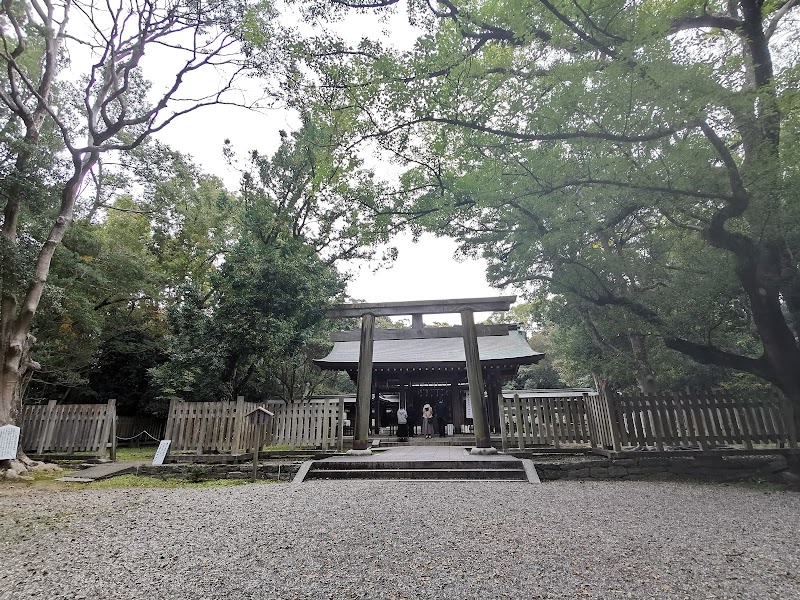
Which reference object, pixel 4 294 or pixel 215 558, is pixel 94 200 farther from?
pixel 215 558

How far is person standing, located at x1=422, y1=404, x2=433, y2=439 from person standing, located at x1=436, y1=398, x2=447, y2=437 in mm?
601

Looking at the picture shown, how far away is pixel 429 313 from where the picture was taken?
9.35 meters

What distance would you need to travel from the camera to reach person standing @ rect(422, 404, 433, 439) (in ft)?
44.4

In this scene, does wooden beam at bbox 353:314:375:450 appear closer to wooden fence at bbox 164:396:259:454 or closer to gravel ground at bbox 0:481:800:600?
wooden fence at bbox 164:396:259:454

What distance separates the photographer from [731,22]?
21.8ft

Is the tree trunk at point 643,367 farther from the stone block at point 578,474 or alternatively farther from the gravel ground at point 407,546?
the gravel ground at point 407,546

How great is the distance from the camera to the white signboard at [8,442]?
7.32m

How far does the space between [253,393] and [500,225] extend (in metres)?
11.1

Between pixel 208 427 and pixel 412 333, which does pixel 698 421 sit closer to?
pixel 412 333

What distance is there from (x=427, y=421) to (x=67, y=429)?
34.0 ft

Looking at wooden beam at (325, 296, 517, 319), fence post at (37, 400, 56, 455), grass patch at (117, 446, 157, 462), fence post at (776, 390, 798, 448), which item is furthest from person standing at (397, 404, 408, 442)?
fence post at (776, 390, 798, 448)

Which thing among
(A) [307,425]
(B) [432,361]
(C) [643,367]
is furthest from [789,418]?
(A) [307,425]

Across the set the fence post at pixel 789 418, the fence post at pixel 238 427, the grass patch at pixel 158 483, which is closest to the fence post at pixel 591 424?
the fence post at pixel 789 418

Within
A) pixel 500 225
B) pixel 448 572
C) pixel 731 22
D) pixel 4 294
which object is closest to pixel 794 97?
pixel 731 22
